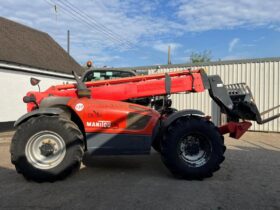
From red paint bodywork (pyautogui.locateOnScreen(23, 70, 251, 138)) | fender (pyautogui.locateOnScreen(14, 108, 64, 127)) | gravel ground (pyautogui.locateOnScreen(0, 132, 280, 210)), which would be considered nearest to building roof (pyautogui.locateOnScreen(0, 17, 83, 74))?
red paint bodywork (pyautogui.locateOnScreen(23, 70, 251, 138))

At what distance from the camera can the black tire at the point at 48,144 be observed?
5.91 meters

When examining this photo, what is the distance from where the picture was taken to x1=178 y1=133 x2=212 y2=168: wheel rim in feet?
20.7

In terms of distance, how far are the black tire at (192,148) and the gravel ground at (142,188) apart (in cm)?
21

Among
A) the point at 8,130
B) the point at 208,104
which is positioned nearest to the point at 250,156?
the point at 208,104

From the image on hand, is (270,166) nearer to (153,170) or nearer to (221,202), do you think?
(153,170)

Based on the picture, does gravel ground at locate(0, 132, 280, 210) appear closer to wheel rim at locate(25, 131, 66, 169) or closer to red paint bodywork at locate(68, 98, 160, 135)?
wheel rim at locate(25, 131, 66, 169)

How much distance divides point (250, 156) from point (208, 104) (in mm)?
7758

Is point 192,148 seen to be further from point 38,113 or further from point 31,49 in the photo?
point 31,49

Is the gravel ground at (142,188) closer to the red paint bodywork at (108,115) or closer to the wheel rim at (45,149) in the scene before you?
the wheel rim at (45,149)

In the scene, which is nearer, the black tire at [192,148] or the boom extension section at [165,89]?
the black tire at [192,148]

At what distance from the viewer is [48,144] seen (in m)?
6.06

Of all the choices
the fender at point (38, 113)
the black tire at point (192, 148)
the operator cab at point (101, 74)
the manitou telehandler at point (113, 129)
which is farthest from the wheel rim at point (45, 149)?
the operator cab at point (101, 74)

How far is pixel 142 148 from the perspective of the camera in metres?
6.35

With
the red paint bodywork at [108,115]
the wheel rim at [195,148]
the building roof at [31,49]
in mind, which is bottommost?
the wheel rim at [195,148]
